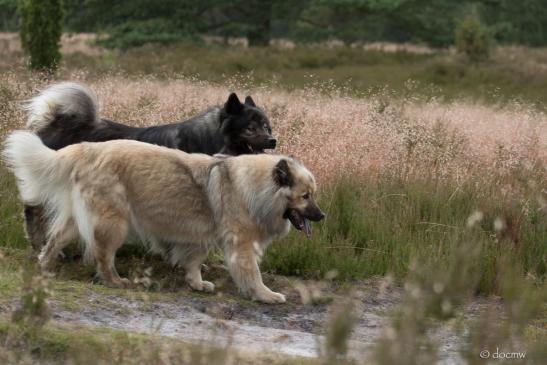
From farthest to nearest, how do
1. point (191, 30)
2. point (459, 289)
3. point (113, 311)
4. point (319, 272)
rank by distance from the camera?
point (191, 30) → point (319, 272) → point (113, 311) → point (459, 289)

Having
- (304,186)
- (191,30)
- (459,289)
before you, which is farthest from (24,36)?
(459,289)

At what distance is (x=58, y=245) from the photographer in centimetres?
576

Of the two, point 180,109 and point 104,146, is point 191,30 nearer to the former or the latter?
point 180,109

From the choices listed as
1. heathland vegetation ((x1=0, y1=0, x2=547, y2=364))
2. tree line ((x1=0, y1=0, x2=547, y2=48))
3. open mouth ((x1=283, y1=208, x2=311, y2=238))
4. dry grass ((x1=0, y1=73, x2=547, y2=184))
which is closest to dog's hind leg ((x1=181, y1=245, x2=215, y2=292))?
heathland vegetation ((x1=0, y1=0, x2=547, y2=364))

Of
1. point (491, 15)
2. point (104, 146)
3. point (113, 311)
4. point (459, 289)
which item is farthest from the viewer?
point (491, 15)

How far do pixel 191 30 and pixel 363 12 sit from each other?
7076 mm

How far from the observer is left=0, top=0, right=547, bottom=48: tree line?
30453mm

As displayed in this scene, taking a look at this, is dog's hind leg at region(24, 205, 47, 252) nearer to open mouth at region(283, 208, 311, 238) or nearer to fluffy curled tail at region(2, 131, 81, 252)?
fluffy curled tail at region(2, 131, 81, 252)

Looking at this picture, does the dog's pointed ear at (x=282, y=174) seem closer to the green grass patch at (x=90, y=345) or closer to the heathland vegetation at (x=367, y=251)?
the heathland vegetation at (x=367, y=251)

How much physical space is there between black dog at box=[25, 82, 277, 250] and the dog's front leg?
5.48 feet

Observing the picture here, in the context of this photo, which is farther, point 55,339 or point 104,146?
point 104,146

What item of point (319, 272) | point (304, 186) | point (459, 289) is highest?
point (459, 289)

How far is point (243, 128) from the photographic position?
7.41 metres

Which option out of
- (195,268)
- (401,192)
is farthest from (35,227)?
(401,192)
